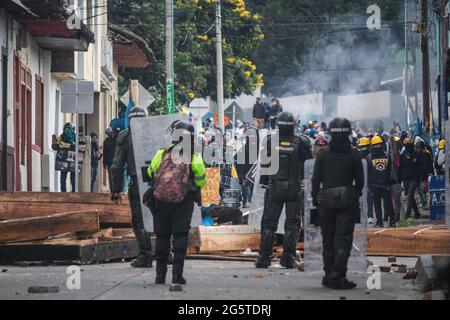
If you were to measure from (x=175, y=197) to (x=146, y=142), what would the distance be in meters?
2.68

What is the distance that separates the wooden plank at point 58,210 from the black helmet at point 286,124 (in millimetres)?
4026

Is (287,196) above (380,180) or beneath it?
beneath

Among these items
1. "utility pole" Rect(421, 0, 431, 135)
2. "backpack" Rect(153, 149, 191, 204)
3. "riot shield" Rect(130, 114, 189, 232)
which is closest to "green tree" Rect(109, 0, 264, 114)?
"utility pole" Rect(421, 0, 431, 135)

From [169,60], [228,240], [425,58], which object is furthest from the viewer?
[169,60]

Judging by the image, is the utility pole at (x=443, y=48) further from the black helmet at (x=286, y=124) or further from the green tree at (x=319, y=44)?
the green tree at (x=319, y=44)

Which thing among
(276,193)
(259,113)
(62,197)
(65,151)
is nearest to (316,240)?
(276,193)

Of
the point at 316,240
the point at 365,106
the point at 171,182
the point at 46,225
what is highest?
the point at 365,106

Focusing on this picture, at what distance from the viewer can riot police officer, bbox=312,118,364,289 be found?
1408 centimetres

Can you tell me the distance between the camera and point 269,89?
279 ft

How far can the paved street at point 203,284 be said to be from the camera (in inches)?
513

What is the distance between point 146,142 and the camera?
1650cm

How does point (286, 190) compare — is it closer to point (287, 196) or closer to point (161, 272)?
point (287, 196)
